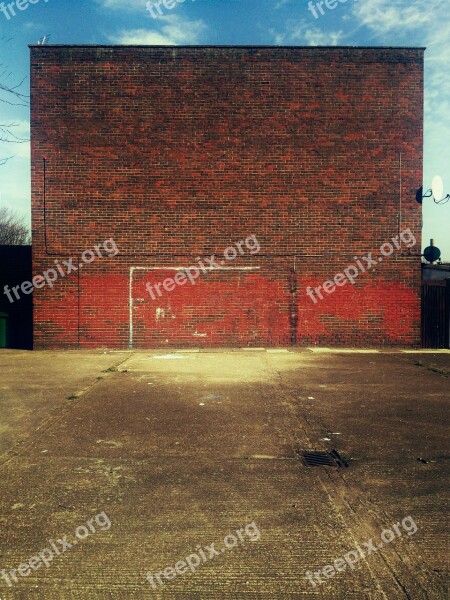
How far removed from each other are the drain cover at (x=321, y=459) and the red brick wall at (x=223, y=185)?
7460 mm

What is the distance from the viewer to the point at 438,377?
8.22m

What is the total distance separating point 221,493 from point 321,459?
1152 mm

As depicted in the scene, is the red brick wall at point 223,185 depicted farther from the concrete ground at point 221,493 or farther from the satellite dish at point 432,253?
the concrete ground at point 221,493

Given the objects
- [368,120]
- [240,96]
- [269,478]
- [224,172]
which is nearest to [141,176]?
[224,172]

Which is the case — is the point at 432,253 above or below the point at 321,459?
above

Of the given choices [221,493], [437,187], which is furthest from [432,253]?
[221,493]

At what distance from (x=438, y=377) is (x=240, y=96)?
8.28 meters

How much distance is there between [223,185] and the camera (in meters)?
11.6

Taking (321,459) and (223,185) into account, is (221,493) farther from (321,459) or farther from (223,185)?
(223,185)

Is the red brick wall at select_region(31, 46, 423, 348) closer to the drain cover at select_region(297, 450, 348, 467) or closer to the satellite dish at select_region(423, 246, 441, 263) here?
the satellite dish at select_region(423, 246, 441, 263)

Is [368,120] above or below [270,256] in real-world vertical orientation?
above

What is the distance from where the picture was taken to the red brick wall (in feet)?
38.0

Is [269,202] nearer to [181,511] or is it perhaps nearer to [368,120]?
[368,120]

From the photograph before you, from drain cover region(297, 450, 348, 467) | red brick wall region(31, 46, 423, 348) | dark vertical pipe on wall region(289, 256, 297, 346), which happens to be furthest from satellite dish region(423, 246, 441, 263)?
drain cover region(297, 450, 348, 467)
